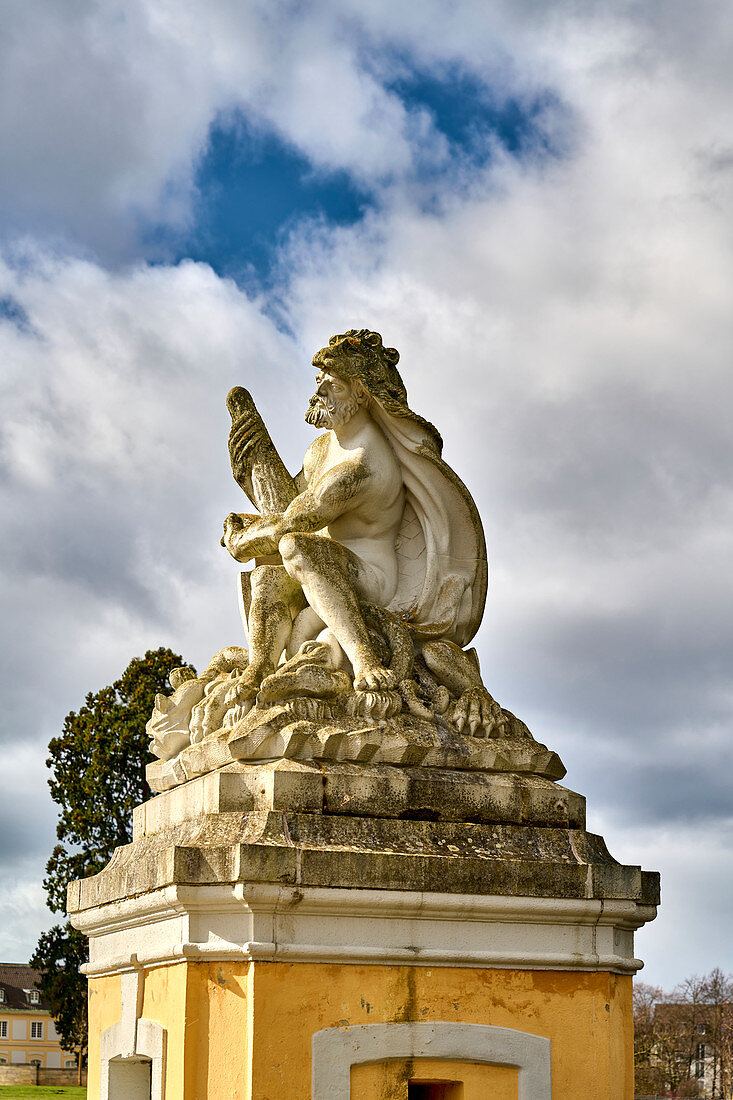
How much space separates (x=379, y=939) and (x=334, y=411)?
3235 mm

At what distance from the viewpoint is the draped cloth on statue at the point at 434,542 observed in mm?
8633

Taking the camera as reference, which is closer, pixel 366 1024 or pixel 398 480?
pixel 366 1024

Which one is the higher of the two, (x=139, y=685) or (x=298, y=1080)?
(x=139, y=685)

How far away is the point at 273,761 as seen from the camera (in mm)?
7562

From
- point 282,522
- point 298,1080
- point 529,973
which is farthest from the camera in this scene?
Result: point 282,522

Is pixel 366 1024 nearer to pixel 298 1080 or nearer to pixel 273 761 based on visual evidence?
pixel 298 1080

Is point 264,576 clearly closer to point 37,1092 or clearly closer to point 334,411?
point 334,411

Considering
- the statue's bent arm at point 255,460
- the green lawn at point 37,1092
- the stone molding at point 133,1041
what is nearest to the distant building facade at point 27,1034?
the green lawn at point 37,1092

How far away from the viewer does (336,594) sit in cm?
814

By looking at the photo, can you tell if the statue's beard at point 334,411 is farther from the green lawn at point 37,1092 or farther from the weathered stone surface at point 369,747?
the green lawn at point 37,1092

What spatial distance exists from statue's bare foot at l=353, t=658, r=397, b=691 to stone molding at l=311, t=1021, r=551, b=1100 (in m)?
1.84

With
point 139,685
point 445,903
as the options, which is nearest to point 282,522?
point 445,903

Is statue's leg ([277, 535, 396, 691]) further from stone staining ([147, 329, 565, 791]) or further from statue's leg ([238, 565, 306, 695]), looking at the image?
statue's leg ([238, 565, 306, 695])

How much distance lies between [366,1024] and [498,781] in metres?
1.54
